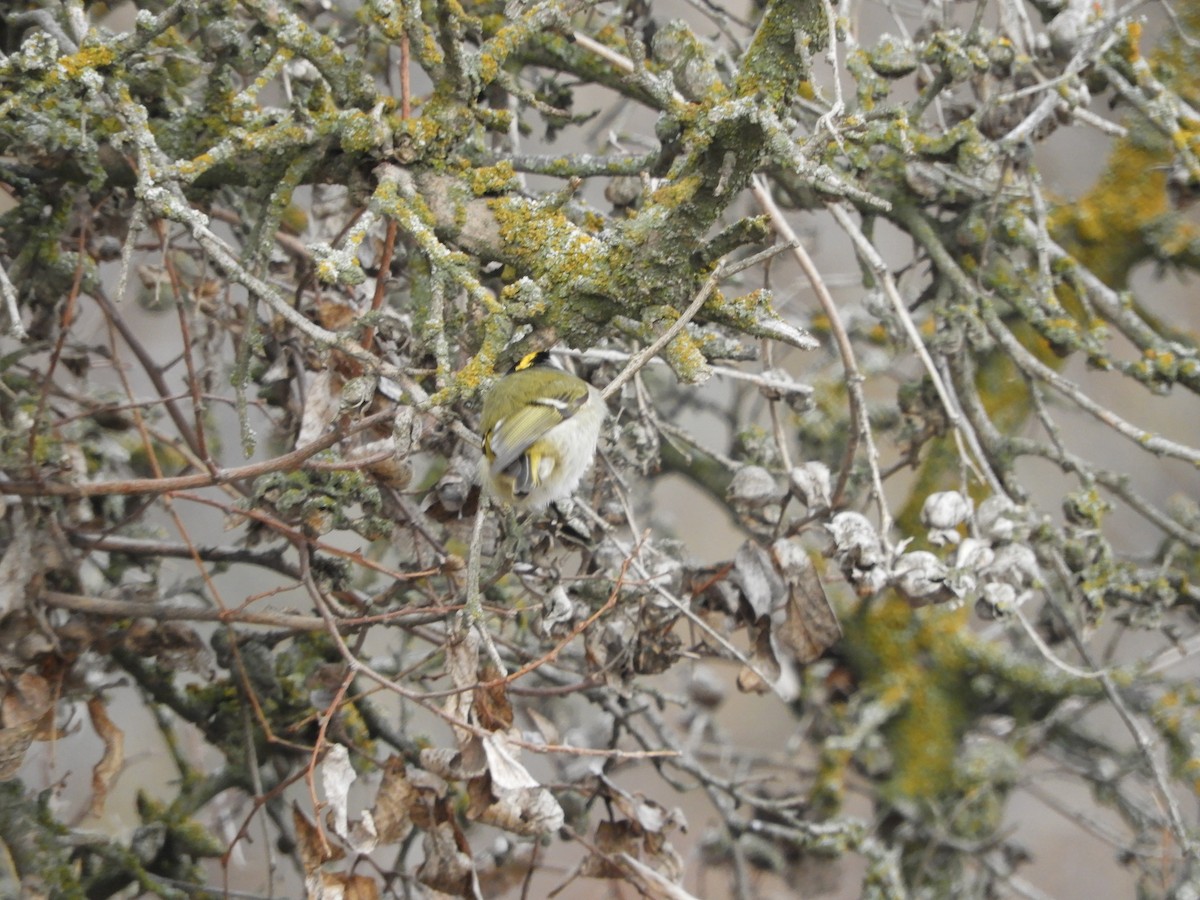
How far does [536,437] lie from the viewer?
149 cm

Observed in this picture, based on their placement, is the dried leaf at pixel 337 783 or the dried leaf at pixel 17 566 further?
the dried leaf at pixel 17 566

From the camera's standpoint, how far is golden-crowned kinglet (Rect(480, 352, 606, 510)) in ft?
4.89

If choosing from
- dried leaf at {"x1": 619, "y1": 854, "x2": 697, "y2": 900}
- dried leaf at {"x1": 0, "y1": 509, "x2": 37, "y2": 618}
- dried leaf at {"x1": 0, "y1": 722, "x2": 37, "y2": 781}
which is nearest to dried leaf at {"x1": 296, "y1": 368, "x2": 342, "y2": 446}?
dried leaf at {"x1": 0, "y1": 509, "x2": 37, "y2": 618}

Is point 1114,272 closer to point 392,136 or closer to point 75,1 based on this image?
point 392,136

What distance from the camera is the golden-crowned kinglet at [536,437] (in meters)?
1.49

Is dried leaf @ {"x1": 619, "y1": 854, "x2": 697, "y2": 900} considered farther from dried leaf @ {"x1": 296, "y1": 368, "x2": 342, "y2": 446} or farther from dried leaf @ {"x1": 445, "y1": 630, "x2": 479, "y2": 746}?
dried leaf @ {"x1": 296, "y1": 368, "x2": 342, "y2": 446}

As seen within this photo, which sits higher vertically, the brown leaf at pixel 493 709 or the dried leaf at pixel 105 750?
the brown leaf at pixel 493 709

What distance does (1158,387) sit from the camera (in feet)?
6.37

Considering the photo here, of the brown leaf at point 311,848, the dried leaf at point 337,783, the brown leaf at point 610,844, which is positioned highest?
the dried leaf at point 337,783

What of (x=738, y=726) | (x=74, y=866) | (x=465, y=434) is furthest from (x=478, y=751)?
(x=738, y=726)

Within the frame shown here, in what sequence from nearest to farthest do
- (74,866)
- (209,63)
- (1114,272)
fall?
1. (209,63)
2. (74,866)
3. (1114,272)

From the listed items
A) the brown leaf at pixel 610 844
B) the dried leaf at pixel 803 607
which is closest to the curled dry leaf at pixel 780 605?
the dried leaf at pixel 803 607

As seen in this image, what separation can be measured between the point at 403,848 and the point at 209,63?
1343 millimetres

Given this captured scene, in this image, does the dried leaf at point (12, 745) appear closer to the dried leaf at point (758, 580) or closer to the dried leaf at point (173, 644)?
the dried leaf at point (173, 644)
